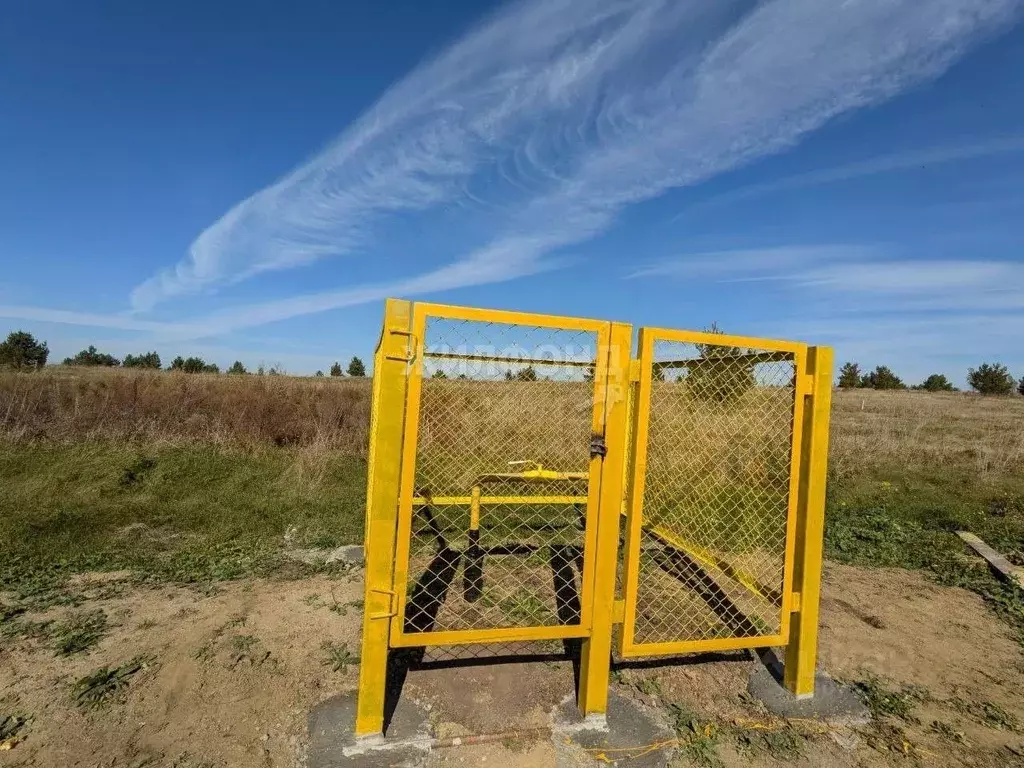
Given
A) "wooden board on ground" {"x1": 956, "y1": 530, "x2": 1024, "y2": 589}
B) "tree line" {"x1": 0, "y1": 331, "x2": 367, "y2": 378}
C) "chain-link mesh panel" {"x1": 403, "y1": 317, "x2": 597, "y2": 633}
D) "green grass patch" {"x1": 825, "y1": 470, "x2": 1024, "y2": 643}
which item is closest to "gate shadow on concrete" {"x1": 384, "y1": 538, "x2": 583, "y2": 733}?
"chain-link mesh panel" {"x1": 403, "y1": 317, "x2": 597, "y2": 633}

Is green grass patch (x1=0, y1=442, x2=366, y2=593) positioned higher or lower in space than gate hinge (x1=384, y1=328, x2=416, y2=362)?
lower

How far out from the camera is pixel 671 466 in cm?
518

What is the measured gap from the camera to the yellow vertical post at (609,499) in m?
2.66

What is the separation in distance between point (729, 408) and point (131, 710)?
13.8 ft

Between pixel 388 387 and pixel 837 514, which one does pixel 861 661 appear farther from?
pixel 837 514

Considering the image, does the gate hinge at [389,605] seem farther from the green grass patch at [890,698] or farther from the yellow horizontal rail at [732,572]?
the green grass patch at [890,698]

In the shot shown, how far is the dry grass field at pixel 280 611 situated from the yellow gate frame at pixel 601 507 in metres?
0.42

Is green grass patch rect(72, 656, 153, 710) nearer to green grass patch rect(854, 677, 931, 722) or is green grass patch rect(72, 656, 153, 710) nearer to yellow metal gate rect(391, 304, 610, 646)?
yellow metal gate rect(391, 304, 610, 646)

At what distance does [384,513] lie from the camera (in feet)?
8.06

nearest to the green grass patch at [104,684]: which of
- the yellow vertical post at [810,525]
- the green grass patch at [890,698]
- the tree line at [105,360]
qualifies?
the yellow vertical post at [810,525]

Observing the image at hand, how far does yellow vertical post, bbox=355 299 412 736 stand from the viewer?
94.6 inches

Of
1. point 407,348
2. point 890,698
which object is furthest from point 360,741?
point 890,698

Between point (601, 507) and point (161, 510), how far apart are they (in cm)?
600

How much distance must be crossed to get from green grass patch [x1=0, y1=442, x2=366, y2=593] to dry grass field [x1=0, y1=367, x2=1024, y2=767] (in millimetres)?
35
